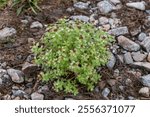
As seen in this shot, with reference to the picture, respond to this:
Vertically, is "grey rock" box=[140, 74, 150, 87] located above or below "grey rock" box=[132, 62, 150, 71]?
below

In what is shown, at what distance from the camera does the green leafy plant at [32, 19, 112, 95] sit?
4062 millimetres

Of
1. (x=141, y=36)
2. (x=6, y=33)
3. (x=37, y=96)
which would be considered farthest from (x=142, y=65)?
(x=6, y=33)

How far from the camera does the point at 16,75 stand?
14.3ft

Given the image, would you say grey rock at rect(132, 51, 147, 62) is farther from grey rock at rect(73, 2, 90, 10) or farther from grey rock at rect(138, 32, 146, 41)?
grey rock at rect(73, 2, 90, 10)

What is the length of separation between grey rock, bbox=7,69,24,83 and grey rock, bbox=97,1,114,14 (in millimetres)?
1164

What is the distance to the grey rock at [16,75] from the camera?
4.32 metres

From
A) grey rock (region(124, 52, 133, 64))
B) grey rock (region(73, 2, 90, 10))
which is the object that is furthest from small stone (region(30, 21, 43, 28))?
grey rock (region(124, 52, 133, 64))

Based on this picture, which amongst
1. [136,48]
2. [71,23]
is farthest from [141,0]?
[71,23]

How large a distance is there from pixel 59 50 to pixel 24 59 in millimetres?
526

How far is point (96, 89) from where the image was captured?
167 inches

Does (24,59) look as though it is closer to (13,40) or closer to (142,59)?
(13,40)

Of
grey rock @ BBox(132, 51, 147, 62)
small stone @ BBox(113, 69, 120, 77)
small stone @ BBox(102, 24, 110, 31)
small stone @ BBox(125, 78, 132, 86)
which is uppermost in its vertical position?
small stone @ BBox(102, 24, 110, 31)

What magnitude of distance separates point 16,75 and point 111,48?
94cm

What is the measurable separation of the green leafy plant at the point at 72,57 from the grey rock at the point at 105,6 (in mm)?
742
